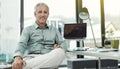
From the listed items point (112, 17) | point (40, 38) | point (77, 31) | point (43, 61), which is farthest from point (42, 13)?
point (112, 17)

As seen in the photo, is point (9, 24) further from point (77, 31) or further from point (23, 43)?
point (23, 43)

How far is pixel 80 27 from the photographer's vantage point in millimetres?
3412

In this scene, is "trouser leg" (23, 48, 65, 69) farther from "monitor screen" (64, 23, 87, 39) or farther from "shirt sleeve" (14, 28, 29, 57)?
"monitor screen" (64, 23, 87, 39)

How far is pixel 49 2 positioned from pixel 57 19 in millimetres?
391

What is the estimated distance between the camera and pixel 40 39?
2621 millimetres

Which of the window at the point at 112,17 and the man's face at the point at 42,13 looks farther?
the window at the point at 112,17

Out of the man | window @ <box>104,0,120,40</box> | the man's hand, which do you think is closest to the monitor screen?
the man

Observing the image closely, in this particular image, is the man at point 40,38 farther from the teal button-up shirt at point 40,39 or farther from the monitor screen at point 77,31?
the monitor screen at point 77,31

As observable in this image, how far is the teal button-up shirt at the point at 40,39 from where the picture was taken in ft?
8.45

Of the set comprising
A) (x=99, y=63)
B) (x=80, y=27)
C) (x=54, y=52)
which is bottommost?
(x=99, y=63)

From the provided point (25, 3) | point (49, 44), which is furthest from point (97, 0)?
point (49, 44)

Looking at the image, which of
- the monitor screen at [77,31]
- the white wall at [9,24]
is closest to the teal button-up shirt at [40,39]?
the monitor screen at [77,31]

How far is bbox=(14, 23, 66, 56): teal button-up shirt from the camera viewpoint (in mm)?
2574

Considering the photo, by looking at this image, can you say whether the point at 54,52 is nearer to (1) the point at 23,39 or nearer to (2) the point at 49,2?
(1) the point at 23,39
